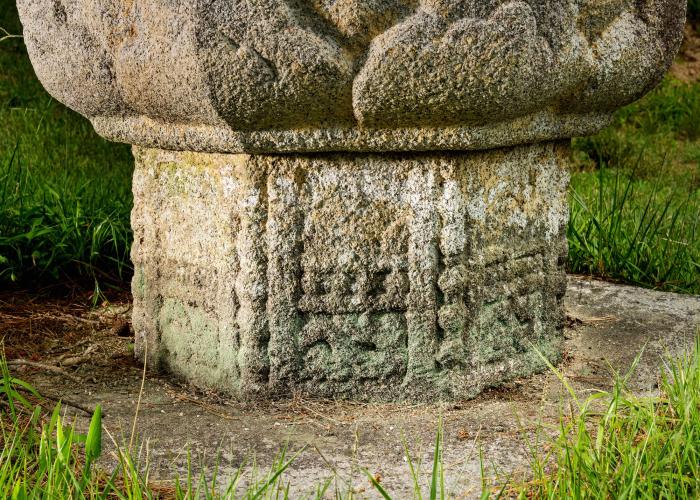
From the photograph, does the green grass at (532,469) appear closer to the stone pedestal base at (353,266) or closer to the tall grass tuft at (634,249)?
the stone pedestal base at (353,266)

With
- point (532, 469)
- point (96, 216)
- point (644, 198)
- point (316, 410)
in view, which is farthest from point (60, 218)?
point (644, 198)

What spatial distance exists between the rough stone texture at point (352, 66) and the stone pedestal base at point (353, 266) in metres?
0.09

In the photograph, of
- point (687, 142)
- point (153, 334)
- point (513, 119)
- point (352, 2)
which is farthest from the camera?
point (687, 142)

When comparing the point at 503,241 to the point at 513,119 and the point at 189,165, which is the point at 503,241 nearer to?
the point at 513,119

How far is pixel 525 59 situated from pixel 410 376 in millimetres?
708

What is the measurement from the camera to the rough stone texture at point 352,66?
1786 millimetres

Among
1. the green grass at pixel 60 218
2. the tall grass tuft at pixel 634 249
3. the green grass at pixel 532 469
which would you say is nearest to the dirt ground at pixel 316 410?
the green grass at pixel 532 469

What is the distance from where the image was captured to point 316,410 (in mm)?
2068

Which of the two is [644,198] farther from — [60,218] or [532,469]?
[532,469]

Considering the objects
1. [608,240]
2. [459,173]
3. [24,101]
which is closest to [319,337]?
[459,173]

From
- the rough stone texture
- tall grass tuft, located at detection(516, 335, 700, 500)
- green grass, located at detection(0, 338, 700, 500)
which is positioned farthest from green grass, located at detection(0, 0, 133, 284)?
tall grass tuft, located at detection(516, 335, 700, 500)

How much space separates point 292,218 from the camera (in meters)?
2.01

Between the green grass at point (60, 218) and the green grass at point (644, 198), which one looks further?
the green grass at point (644, 198)

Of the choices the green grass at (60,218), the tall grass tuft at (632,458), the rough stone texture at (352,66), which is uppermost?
the rough stone texture at (352,66)
